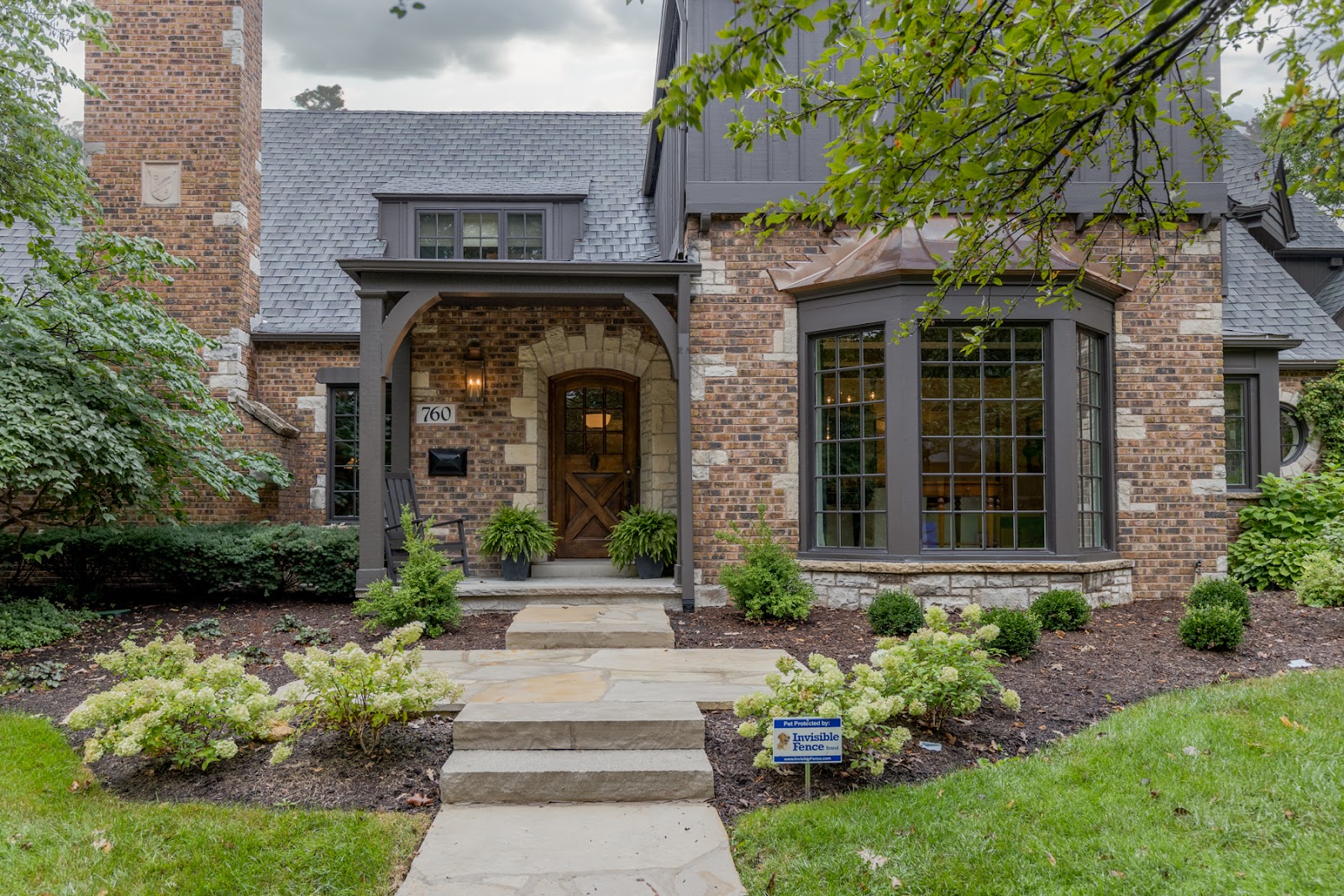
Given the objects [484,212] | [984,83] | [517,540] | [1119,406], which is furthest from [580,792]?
[484,212]

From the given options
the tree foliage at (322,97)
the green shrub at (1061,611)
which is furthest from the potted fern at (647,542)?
the tree foliage at (322,97)

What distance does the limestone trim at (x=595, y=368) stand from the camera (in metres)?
8.96

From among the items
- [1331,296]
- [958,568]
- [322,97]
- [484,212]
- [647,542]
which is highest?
[322,97]

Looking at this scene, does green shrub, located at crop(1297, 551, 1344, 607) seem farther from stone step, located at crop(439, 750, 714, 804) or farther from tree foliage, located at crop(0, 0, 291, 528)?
tree foliage, located at crop(0, 0, 291, 528)

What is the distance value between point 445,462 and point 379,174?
5.04 metres

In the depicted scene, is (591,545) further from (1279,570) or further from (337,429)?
(1279,570)

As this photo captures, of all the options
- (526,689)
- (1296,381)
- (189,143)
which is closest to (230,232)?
(189,143)

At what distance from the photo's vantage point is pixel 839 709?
3439mm

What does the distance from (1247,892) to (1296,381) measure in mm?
10958

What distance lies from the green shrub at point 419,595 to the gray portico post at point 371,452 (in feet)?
2.42

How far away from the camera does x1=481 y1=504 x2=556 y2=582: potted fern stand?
26.6 ft

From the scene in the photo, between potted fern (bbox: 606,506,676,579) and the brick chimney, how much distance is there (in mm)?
4937

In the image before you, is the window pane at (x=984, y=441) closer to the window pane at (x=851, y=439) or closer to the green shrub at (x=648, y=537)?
the window pane at (x=851, y=439)

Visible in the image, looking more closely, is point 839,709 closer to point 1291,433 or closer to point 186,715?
point 186,715
